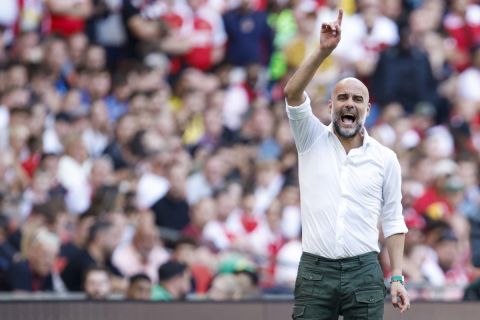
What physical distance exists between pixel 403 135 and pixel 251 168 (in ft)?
6.98

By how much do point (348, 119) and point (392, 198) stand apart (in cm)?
53

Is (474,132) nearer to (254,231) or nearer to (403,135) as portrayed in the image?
(403,135)

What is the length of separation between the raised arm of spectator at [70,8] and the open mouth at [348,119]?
8414 mm

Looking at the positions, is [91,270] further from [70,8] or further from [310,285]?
[70,8]

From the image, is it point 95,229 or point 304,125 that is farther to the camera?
point 95,229

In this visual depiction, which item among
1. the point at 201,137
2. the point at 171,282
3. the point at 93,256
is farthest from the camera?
the point at 201,137

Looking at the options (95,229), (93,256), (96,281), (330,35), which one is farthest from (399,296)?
(95,229)

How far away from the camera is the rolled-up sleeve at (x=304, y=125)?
7363 millimetres

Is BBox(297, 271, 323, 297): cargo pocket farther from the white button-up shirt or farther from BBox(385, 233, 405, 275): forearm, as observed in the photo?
BBox(385, 233, 405, 275): forearm

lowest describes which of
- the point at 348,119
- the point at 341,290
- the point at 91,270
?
the point at 341,290

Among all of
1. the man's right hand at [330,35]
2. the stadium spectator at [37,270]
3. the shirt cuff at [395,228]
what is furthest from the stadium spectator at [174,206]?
the man's right hand at [330,35]

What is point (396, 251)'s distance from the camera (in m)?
7.55

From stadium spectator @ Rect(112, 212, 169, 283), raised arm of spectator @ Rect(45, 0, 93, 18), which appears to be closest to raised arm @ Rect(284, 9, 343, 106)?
stadium spectator @ Rect(112, 212, 169, 283)

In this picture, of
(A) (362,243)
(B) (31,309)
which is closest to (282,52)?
(B) (31,309)
